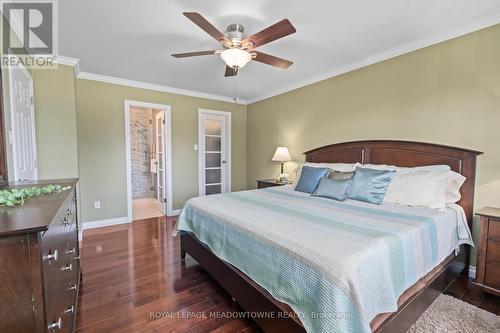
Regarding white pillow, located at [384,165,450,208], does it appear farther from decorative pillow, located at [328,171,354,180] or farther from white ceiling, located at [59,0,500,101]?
white ceiling, located at [59,0,500,101]

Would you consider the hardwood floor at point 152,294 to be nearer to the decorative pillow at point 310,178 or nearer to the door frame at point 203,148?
the decorative pillow at point 310,178

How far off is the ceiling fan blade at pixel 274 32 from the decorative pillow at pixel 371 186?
163 cm

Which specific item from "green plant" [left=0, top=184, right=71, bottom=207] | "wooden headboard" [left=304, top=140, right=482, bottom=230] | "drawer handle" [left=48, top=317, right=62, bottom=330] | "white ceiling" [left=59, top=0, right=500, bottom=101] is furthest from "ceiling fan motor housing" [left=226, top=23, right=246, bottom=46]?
"drawer handle" [left=48, top=317, right=62, bottom=330]

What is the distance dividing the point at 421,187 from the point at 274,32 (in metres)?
1.95

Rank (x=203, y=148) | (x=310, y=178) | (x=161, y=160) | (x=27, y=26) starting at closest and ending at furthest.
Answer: (x=27, y=26)
(x=310, y=178)
(x=161, y=160)
(x=203, y=148)

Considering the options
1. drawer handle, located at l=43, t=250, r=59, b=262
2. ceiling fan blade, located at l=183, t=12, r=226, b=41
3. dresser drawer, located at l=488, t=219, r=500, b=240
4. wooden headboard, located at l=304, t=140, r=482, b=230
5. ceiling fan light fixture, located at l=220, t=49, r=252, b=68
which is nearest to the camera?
drawer handle, located at l=43, t=250, r=59, b=262

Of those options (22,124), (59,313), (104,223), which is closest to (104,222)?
(104,223)

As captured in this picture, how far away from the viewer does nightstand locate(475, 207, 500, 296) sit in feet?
6.25

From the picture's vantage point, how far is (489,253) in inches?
76.7

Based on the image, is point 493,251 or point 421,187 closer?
point 493,251

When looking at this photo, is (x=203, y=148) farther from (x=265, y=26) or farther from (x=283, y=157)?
(x=265, y=26)

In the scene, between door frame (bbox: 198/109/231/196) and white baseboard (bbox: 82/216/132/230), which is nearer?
white baseboard (bbox: 82/216/132/230)

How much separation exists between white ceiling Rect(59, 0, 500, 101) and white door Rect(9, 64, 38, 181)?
0.60 metres

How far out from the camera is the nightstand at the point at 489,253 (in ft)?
6.25
